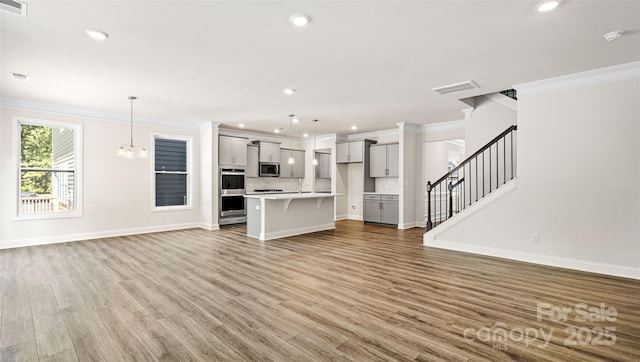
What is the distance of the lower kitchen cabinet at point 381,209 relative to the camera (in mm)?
8125

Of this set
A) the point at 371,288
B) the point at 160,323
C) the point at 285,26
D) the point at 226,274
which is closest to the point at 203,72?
the point at 285,26

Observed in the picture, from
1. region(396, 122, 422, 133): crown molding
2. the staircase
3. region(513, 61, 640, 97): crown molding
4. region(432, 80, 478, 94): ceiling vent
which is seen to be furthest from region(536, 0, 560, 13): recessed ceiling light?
region(396, 122, 422, 133): crown molding

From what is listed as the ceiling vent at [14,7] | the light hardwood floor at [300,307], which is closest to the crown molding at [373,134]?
the light hardwood floor at [300,307]

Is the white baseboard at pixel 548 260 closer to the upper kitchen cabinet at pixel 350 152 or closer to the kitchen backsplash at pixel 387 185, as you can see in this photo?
the kitchen backsplash at pixel 387 185

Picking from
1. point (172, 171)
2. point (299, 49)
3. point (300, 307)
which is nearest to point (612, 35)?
point (299, 49)

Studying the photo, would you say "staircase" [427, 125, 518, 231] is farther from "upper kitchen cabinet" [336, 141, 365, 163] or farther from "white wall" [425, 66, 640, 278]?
"upper kitchen cabinet" [336, 141, 365, 163]

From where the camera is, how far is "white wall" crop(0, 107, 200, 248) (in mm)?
5469

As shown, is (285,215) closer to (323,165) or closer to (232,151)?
(232,151)

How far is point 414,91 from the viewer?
4.92 metres

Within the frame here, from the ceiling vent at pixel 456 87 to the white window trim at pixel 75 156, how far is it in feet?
22.8

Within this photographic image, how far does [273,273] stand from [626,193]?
15.4 ft

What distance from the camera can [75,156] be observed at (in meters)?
6.21

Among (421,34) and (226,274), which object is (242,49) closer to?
(421,34)

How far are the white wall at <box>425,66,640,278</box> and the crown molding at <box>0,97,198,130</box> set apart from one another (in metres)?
7.36
